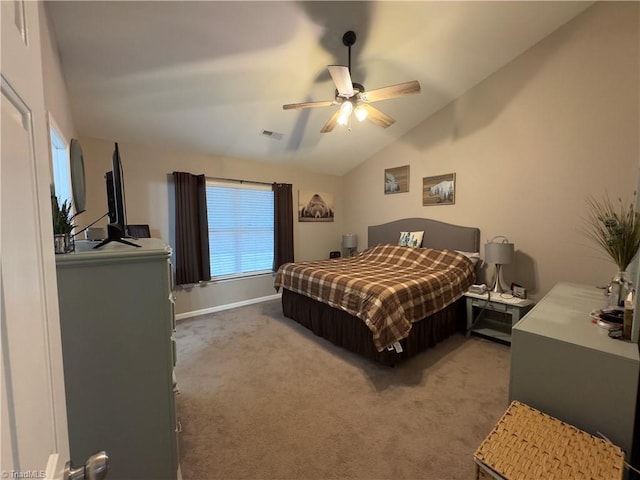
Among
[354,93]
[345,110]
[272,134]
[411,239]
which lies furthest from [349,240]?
[354,93]

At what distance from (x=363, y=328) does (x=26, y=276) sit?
2.45m

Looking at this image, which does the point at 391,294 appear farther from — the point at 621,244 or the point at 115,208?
the point at 115,208

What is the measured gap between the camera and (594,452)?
110cm

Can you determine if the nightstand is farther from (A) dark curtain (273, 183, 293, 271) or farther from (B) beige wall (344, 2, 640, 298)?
(A) dark curtain (273, 183, 293, 271)

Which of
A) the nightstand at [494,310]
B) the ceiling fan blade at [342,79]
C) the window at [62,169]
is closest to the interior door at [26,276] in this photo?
the ceiling fan blade at [342,79]

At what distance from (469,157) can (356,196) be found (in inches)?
80.8

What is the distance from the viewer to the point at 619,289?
67.5 inches

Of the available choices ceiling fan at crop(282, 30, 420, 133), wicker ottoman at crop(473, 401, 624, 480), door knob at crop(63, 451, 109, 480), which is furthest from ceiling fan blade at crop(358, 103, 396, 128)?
door knob at crop(63, 451, 109, 480)

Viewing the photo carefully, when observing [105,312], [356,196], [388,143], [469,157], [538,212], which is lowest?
[105,312]

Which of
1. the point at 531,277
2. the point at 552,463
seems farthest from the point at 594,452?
the point at 531,277

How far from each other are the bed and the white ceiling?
1893 mm

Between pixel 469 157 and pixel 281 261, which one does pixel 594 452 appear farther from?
pixel 281 261

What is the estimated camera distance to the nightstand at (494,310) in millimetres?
2809

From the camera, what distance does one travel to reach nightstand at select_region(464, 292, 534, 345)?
2809mm
